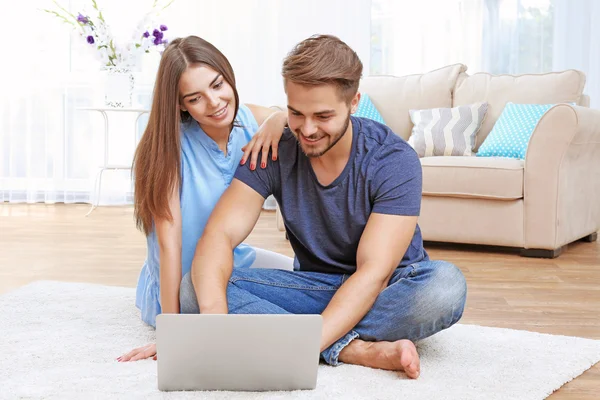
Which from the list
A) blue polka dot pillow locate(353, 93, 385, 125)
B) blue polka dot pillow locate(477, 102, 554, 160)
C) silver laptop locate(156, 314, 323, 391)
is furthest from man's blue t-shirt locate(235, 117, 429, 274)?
blue polka dot pillow locate(353, 93, 385, 125)

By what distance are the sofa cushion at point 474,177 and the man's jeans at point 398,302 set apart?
1859 millimetres

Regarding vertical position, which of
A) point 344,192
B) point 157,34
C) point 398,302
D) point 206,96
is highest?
point 157,34

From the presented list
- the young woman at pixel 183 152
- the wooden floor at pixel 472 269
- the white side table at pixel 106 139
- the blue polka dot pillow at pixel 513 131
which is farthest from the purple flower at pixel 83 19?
the young woman at pixel 183 152

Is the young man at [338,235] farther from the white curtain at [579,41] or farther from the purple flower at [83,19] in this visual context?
the white curtain at [579,41]

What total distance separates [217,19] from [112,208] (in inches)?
59.3

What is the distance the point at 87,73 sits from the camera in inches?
220

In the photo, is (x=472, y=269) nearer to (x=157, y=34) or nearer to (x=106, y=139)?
(x=157, y=34)

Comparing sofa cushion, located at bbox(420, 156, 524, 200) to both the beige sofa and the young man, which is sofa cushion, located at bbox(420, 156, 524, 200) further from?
the young man

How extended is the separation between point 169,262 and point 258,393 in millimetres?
452

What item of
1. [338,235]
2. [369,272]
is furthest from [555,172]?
[369,272]

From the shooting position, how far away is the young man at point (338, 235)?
1699mm

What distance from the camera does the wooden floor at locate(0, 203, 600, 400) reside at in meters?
2.34

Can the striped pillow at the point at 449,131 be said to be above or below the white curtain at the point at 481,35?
below

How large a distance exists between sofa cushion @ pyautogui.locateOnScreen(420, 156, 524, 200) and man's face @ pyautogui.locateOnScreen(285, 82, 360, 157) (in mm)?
1996
